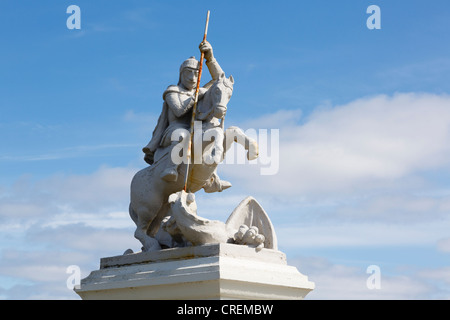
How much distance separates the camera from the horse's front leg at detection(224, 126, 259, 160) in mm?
9477

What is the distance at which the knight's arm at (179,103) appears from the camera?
977cm

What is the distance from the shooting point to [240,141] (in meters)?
9.54

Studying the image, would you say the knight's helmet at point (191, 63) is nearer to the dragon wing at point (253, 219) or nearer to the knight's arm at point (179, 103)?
the knight's arm at point (179, 103)

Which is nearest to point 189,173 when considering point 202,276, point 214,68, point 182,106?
point 182,106

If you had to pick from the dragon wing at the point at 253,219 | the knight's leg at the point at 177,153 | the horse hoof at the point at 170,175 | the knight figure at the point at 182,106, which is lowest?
the dragon wing at the point at 253,219

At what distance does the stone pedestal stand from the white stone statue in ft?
0.92

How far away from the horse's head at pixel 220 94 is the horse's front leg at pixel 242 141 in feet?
0.87

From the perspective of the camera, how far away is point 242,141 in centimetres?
952

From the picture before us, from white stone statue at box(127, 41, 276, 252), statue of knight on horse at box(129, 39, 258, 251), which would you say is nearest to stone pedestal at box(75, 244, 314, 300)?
white stone statue at box(127, 41, 276, 252)

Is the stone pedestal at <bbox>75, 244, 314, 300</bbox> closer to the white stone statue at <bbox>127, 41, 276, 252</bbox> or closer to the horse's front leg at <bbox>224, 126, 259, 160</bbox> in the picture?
the white stone statue at <bbox>127, 41, 276, 252</bbox>

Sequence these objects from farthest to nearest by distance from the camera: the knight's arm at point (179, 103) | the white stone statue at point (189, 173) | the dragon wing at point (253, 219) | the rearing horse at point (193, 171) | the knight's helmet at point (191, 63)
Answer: the knight's helmet at point (191, 63)
the knight's arm at point (179, 103)
the rearing horse at point (193, 171)
the dragon wing at point (253, 219)
the white stone statue at point (189, 173)

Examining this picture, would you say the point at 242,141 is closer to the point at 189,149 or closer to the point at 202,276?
the point at 189,149

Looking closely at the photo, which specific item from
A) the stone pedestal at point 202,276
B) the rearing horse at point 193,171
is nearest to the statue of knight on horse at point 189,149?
the rearing horse at point 193,171
